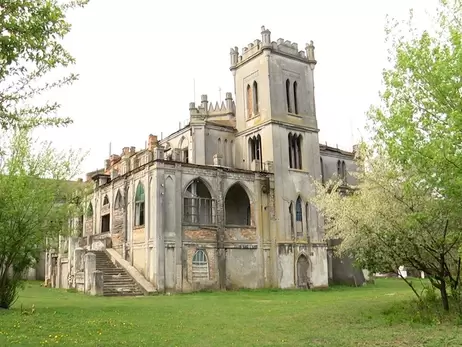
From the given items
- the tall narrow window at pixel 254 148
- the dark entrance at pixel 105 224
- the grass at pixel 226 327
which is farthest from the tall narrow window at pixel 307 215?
the grass at pixel 226 327

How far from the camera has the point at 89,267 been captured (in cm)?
2841

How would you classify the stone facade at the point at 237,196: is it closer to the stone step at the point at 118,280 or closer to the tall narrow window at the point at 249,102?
the tall narrow window at the point at 249,102

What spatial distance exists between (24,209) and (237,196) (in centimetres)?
2012

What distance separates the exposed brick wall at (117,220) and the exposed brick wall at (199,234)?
593 centimetres

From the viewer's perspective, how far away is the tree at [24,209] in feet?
58.7

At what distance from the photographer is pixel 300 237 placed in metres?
34.5

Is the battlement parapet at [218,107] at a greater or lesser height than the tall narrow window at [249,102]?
greater

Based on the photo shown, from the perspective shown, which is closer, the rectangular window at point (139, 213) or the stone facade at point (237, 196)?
the stone facade at point (237, 196)

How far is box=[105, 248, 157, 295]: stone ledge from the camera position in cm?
2748

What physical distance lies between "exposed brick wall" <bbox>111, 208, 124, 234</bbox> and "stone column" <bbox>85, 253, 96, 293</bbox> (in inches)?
187

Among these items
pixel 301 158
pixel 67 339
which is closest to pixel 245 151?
pixel 301 158

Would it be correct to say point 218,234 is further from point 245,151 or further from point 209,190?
point 245,151

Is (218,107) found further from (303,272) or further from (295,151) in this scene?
(303,272)

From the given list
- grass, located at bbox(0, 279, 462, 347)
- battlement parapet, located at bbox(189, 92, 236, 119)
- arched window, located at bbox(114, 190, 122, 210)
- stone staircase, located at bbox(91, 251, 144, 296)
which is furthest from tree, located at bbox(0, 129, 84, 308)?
battlement parapet, located at bbox(189, 92, 236, 119)
